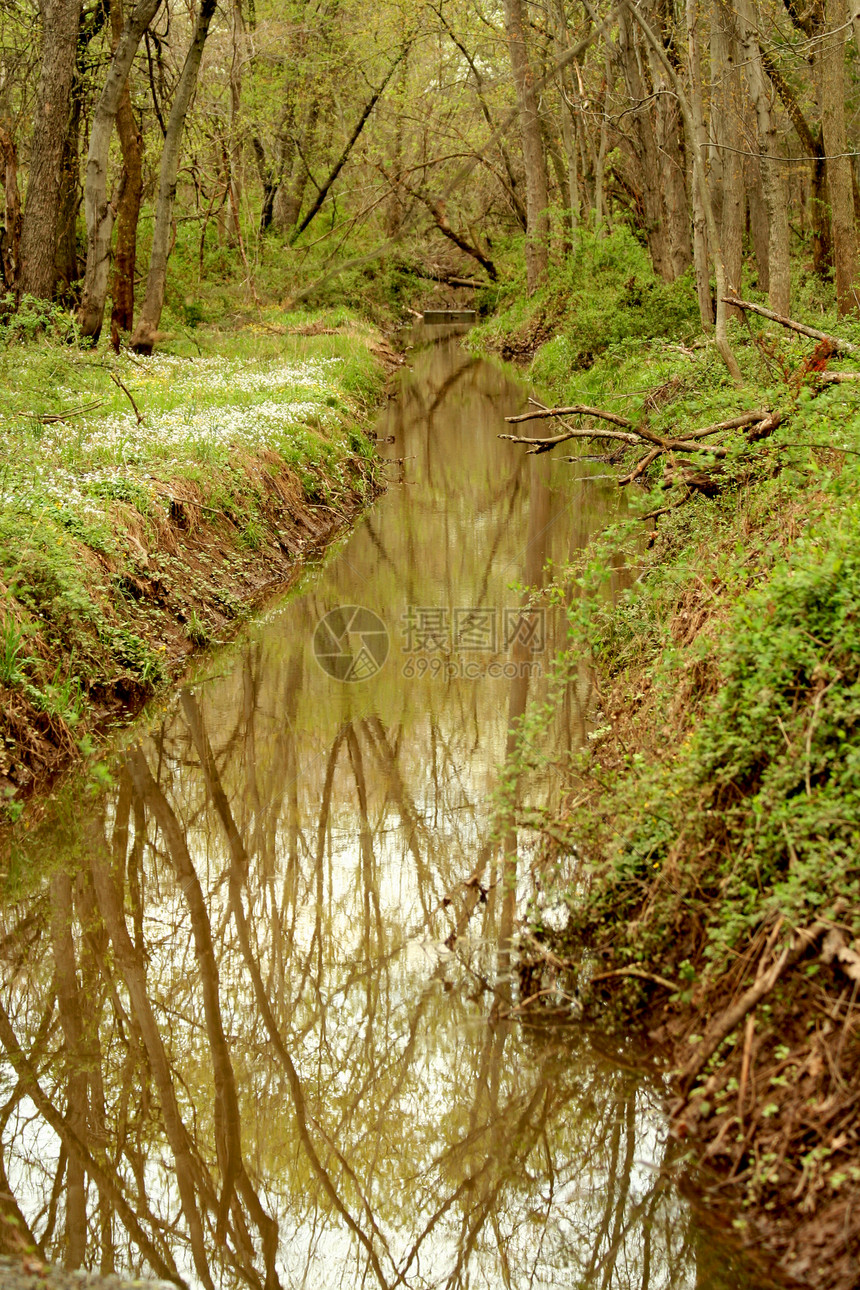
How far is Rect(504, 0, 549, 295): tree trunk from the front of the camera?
24.7 m

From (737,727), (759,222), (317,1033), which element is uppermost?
(759,222)

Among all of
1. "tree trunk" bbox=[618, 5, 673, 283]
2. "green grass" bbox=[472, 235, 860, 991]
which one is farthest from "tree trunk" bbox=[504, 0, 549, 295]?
"green grass" bbox=[472, 235, 860, 991]

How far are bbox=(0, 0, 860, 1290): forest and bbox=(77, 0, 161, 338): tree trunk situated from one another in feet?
0.30

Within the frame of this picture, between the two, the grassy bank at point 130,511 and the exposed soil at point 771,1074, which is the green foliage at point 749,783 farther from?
the grassy bank at point 130,511

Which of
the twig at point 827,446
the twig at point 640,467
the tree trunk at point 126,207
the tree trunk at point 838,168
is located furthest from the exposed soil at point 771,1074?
the tree trunk at point 126,207

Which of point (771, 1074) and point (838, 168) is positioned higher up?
point (838, 168)

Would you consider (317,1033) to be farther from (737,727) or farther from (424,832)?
(737,727)

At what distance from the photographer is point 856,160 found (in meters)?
29.1

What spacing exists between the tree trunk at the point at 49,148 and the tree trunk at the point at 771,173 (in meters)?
8.44

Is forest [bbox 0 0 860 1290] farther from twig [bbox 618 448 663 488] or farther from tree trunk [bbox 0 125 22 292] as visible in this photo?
tree trunk [bbox 0 125 22 292]

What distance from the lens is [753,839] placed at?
159 inches

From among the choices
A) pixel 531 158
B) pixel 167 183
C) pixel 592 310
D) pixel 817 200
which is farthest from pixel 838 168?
pixel 531 158

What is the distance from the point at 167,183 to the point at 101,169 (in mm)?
2443

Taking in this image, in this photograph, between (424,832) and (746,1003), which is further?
(424,832)
